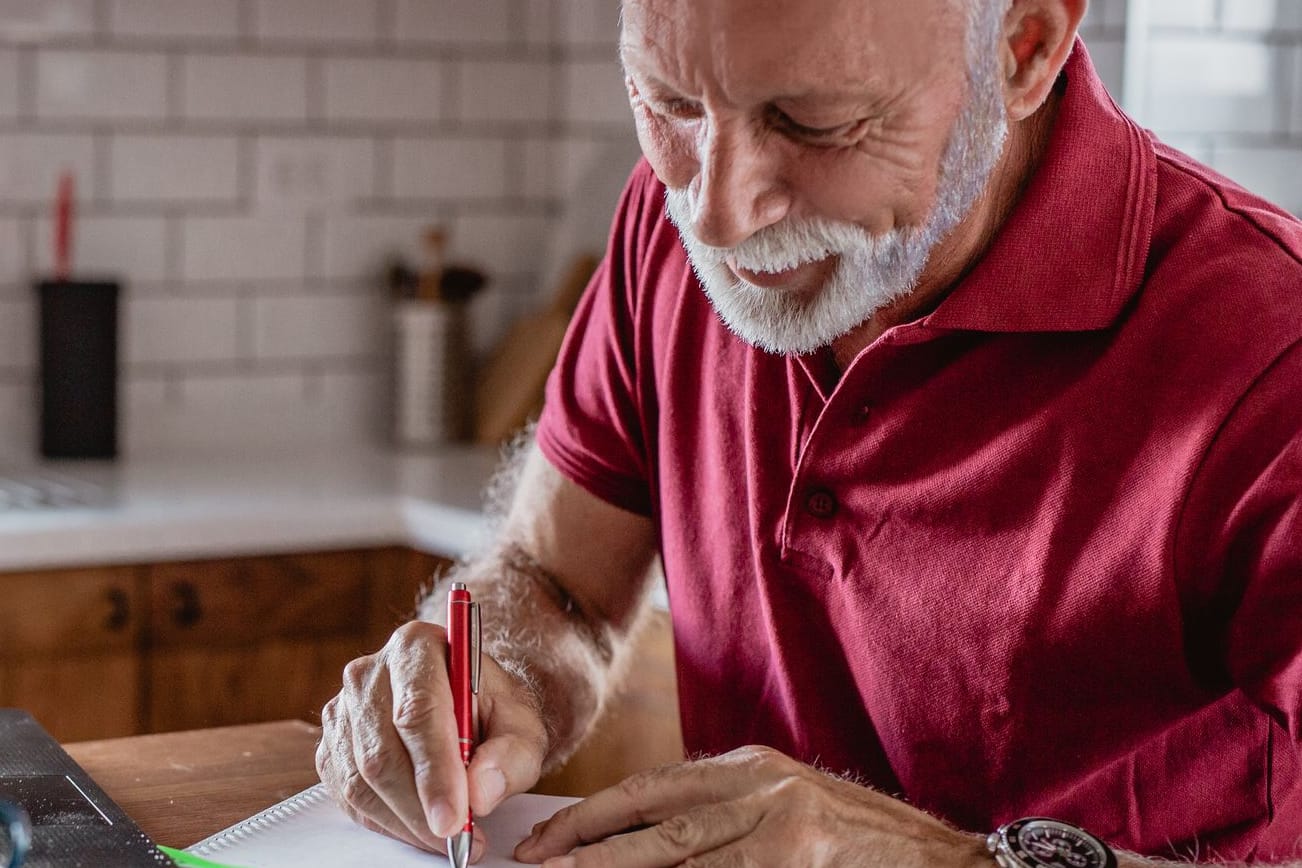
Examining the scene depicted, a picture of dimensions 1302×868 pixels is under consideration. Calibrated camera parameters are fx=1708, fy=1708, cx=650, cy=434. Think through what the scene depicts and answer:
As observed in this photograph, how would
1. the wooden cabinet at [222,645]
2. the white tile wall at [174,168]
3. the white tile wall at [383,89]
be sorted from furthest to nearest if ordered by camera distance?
1. the white tile wall at [383,89]
2. the white tile wall at [174,168]
3. the wooden cabinet at [222,645]

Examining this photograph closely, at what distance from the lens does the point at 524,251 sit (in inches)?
109

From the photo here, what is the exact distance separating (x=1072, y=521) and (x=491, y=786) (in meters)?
0.40

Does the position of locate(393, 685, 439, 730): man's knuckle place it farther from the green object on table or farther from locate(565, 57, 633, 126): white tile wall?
locate(565, 57, 633, 126): white tile wall

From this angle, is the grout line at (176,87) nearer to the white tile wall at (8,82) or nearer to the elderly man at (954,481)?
the white tile wall at (8,82)

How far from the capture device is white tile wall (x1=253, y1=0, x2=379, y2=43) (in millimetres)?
2506

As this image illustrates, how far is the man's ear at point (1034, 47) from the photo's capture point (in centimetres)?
103

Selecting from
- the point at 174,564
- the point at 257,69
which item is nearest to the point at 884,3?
the point at 174,564

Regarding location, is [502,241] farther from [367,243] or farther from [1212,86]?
[1212,86]

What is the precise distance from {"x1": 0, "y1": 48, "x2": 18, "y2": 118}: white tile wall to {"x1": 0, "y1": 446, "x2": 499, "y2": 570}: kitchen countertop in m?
0.50

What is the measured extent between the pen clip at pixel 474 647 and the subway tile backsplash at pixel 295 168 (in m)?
1.46

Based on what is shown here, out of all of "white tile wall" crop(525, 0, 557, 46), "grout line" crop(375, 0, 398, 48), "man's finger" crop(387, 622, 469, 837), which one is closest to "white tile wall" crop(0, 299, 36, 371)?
"grout line" crop(375, 0, 398, 48)

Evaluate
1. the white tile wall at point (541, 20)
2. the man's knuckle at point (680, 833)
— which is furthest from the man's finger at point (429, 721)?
the white tile wall at point (541, 20)

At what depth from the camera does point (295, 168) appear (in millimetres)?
2561

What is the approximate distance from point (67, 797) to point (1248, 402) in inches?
29.7
